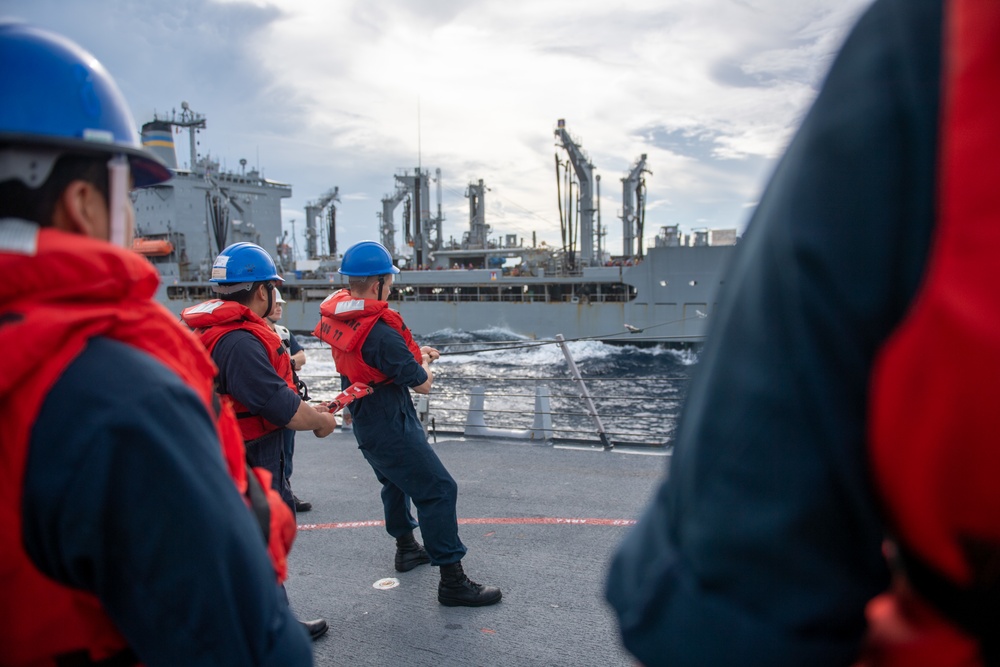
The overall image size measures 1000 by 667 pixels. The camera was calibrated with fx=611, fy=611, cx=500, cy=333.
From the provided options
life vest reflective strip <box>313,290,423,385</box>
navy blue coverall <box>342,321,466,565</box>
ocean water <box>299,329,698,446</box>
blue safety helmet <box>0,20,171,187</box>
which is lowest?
ocean water <box>299,329,698,446</box>

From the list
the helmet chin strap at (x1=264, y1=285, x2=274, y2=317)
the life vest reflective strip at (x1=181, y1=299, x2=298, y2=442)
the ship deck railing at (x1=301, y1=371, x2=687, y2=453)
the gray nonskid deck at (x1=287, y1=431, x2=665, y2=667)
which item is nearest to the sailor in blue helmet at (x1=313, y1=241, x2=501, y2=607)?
the gray nonskid deck at (x1=287, y1=431, x2=665, y2=667)

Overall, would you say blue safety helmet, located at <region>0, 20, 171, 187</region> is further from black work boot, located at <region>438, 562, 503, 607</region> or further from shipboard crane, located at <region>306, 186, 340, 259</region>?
shipboard crane, located at <region>306, 186, 340, 259</region>

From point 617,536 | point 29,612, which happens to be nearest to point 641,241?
point 617,536

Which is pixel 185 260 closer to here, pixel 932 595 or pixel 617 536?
pixel 617 536

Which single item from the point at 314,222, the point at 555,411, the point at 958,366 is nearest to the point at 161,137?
the point at 314,222

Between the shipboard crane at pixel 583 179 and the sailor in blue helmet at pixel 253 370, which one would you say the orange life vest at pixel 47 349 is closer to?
the sailor in blue helmet at pixel 253 370

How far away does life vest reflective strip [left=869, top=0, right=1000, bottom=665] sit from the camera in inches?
17.8

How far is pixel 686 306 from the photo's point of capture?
28.9 m

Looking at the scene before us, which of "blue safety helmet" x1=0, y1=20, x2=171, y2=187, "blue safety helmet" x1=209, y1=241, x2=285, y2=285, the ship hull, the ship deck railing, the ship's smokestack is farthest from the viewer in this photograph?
the ship's smokestack

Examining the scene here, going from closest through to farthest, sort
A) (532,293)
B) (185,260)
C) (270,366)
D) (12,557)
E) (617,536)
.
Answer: (12,557) → (270,366) → (617,536) → (532,293) → (185,260)

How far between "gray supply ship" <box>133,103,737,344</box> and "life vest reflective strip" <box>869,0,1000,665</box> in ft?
87.7

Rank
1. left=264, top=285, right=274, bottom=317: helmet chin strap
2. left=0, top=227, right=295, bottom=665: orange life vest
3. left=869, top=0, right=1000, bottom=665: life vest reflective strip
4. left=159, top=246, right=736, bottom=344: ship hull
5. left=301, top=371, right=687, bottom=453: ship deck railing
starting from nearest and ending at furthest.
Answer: left=869, top=0, right=1000, bottom=665: life vest reflective strip < left=0, top=227, right=295, bottom=665: orange life vest < left=264, top=285, right=274, bottom=317: helmet chin strap < left=301, top=371, right=687, bottom=453: ship deck railing < left=159, top=246, right=736, bottom=344: ship hull

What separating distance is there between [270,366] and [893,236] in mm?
2728

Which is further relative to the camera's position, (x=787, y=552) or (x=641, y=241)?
(x=641, y=241)
